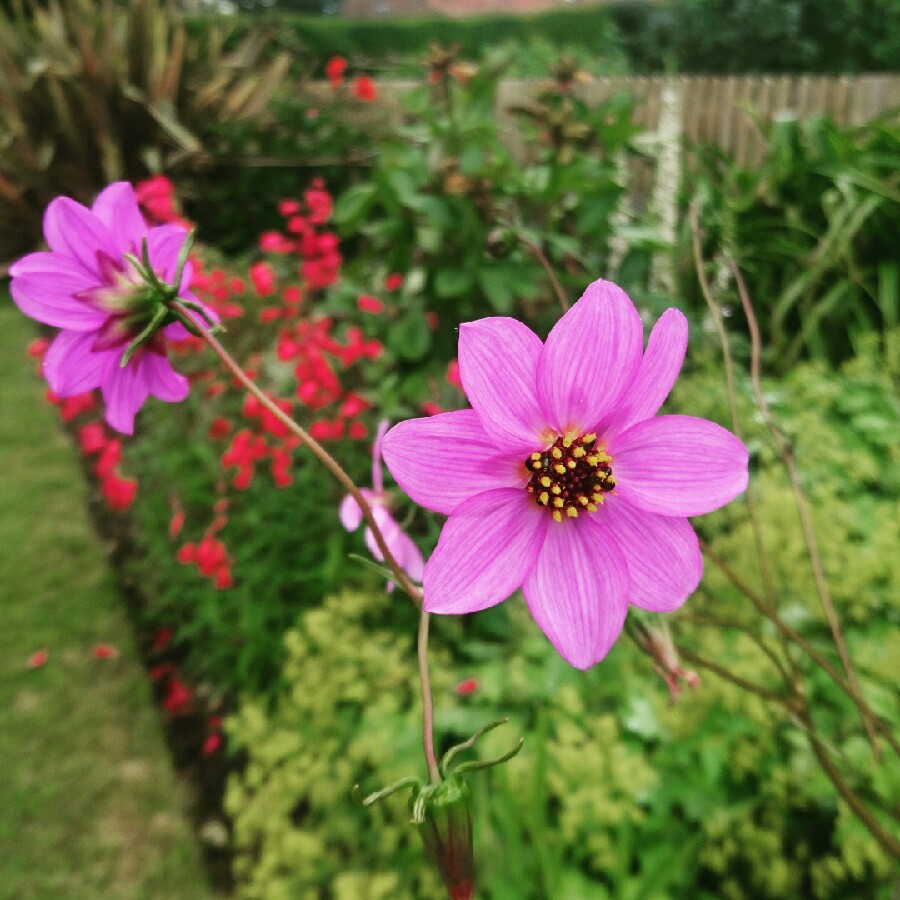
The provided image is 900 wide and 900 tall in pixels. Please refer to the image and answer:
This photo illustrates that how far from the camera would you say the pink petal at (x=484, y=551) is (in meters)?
0.44

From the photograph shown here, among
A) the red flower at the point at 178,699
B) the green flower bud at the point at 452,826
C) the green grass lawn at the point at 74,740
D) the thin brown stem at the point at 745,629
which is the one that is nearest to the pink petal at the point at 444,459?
the green flower bud at the point at 452,826

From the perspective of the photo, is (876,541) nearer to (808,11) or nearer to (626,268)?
(626,268)

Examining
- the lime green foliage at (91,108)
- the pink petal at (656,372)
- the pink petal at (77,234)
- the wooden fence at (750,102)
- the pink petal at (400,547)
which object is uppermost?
the pink petal at (77,234)

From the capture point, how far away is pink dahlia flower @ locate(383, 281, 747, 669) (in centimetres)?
45

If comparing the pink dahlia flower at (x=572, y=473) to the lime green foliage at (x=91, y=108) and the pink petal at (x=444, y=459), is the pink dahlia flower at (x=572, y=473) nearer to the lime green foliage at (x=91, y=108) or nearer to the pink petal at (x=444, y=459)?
the pink petal at (x=444, y=459)

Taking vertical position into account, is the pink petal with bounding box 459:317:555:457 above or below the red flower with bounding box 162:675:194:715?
above

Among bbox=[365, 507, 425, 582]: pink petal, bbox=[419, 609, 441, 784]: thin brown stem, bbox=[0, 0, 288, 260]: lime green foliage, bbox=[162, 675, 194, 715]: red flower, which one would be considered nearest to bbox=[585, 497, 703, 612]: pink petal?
bbox=[419, 609, 441, 784]: thin brown stem

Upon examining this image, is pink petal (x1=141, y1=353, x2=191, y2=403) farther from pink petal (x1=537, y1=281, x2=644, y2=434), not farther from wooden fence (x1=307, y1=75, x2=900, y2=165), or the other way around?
wooden fence (x1=307, y1=75, x2=900, y2=165)

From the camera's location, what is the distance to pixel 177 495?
232 cm

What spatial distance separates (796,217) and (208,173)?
315 centimetres

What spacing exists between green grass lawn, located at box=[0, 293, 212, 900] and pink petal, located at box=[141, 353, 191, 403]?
5.28 ft

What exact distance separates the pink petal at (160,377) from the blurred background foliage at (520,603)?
0.21m

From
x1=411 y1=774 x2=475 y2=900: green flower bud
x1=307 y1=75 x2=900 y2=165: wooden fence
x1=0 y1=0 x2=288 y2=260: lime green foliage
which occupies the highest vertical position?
x1=411 y1=774 x2=475 y2=900: green flower bud

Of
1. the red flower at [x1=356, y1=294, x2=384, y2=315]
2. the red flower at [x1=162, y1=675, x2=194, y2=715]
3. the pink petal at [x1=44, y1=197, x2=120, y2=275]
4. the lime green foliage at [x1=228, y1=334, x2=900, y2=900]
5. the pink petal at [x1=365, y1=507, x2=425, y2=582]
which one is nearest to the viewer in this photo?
the pink petal at [x1=44, y1=197, x2=120, y2=275]
